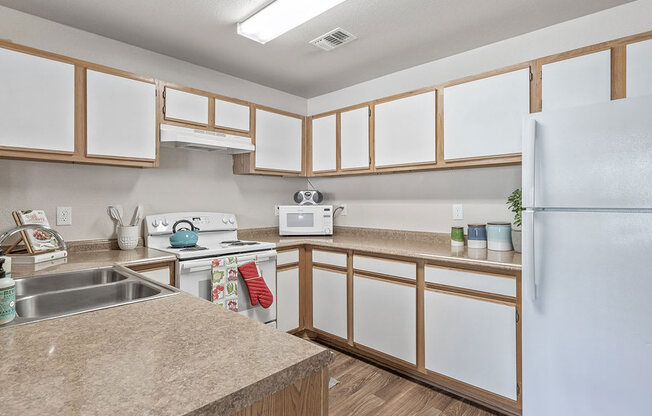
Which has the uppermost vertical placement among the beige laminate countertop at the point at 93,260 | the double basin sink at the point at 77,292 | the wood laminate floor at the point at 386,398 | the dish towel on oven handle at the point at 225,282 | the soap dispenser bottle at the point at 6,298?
the soap dispenser bottle at the point at 6,298

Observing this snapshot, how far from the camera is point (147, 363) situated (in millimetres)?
679

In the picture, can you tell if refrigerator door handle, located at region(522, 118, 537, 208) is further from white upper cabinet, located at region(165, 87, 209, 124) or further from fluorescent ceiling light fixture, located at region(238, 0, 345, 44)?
white upper cabinet, located at region(165, 87, 209, 124)

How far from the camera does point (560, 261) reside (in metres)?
1.50

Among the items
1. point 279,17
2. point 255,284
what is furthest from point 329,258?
point 279,17

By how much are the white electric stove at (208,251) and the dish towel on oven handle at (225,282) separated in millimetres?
45

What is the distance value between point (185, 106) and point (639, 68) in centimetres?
273

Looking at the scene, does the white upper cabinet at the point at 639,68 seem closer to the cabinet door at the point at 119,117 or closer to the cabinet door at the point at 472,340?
the cabinet door at the point at 472,340

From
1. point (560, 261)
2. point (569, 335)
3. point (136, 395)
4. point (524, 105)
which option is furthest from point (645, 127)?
point (136, 395)

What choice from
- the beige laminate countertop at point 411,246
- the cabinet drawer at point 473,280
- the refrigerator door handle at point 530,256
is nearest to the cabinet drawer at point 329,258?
the beige laminate countertop at point 411,246

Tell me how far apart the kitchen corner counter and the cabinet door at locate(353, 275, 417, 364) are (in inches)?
60.9

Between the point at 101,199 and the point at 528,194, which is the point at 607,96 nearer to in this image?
the point at 528,194

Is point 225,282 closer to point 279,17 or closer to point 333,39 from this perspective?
point 279,17

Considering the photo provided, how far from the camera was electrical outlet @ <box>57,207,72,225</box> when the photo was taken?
7.13 feet

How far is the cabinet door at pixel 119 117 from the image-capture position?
2.06 m
